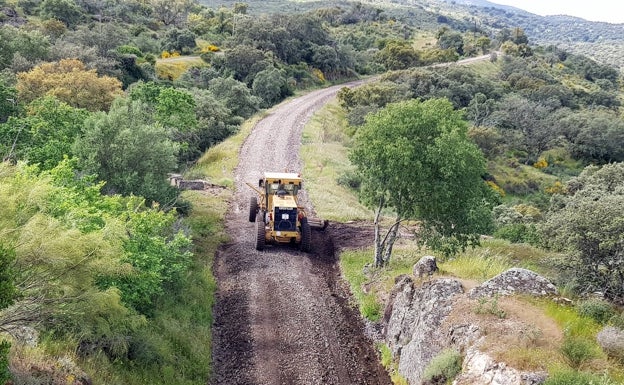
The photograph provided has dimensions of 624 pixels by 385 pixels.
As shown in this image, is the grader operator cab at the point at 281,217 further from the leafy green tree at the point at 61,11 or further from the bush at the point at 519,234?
the leafy green tree at the point at 61,11

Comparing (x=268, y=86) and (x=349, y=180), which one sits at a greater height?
(x=268, y=86)

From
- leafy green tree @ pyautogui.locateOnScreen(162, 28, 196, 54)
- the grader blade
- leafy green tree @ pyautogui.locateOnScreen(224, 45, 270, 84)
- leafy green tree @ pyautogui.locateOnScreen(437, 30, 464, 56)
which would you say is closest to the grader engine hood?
the grader blade

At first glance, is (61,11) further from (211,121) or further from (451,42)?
(451,42)

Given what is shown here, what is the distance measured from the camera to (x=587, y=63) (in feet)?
368

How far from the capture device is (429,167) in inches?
632

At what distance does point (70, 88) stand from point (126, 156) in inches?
504

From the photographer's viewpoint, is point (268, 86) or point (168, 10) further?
point (168, 10)

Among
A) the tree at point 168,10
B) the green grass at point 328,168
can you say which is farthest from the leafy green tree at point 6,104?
the tree at point 168,10

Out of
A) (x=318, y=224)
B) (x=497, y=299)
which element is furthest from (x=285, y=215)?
(x=497, y=299)

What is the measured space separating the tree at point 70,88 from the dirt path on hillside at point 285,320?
41.9ft

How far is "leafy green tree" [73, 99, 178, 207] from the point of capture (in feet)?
62.3

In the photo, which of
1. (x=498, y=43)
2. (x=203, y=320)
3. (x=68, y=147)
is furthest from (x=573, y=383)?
(x=498, y=43)

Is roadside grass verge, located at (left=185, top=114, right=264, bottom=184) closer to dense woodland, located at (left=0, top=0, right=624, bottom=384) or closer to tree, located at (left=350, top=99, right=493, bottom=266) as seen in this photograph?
dense woodland, located at (left=0, top=0, right=624, bottom=384)

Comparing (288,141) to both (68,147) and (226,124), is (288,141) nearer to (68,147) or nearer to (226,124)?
(226,124)
